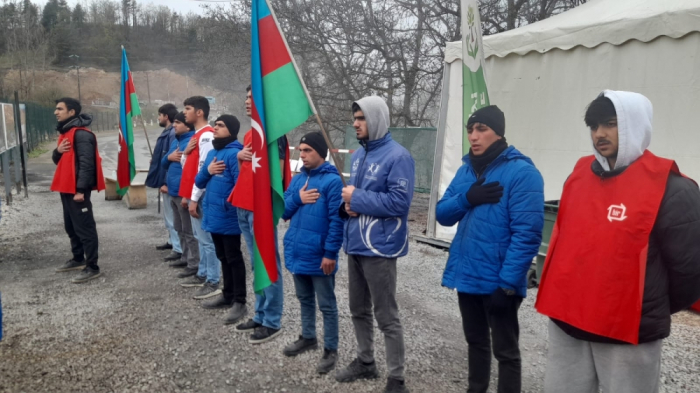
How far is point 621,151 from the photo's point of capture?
2119 millimetres

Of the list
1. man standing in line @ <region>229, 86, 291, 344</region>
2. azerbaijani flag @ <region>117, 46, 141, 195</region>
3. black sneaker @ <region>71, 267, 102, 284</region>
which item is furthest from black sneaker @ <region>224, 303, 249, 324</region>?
azerbaijani flag @ <region>117, 46, 141, 195</region>

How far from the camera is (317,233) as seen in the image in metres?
3.72

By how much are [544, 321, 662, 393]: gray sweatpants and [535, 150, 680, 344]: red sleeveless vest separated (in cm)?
10

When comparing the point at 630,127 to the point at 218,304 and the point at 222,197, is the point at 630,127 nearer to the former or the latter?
the point at 222,197

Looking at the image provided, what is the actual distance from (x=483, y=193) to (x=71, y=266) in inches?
219

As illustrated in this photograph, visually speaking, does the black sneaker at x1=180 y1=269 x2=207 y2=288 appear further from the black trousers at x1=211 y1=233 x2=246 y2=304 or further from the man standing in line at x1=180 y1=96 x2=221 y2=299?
the black trousers at x1=211 y1=233 x2=246 y2=304

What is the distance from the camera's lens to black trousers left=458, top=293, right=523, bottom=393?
9.25ft

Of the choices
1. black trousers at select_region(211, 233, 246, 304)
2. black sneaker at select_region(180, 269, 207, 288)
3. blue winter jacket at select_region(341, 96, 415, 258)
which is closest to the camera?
blue winter jacket at select_region(341, 96, 415, 258)

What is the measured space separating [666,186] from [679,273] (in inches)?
13.3

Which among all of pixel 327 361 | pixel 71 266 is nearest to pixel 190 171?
pixel 71 266

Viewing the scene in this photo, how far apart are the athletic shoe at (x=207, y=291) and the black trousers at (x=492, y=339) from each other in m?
3.12

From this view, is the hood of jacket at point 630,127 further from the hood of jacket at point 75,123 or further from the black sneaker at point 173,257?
the black sneaker at point 173,257

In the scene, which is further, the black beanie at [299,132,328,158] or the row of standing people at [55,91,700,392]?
the black beanie at [299,132,328,158]

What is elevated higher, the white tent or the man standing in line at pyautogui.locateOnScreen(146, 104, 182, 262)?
the white tent
